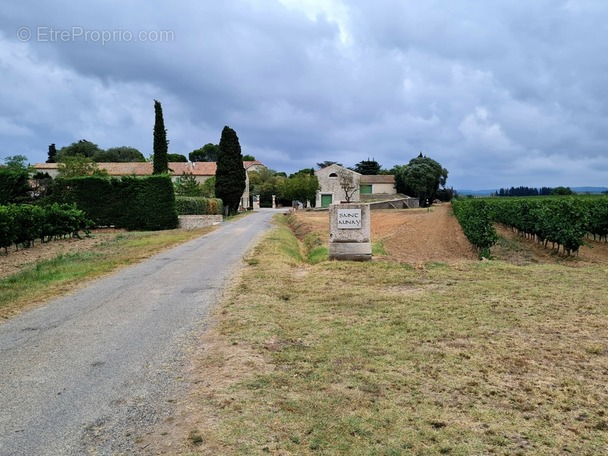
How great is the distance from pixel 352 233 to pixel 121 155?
87810mm

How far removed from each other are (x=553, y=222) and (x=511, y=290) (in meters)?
9.03

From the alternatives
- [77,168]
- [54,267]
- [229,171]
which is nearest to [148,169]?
[77,168]

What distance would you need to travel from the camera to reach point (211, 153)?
118 meters

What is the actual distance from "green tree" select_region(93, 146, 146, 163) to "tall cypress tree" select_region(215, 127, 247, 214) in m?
49.9

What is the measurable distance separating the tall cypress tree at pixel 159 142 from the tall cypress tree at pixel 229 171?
626cm

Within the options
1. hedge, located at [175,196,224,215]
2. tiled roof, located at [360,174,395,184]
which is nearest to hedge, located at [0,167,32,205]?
hedge, located at [175,196,224,215]

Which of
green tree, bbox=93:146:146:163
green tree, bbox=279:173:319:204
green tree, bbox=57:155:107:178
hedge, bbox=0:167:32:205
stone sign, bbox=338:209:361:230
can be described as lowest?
stone sign, bbox=338:209:361:230

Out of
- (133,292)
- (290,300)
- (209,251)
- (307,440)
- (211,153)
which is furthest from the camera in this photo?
(211,153)

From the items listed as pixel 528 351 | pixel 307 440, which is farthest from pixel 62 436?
pixel 528 351

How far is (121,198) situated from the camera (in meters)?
27.7

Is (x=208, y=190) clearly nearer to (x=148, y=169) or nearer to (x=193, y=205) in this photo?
(x=148, y=169)

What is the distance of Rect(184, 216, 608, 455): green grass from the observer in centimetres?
325

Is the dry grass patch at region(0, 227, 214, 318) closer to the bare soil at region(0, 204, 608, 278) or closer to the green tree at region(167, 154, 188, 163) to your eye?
the bare soil at region(0, 204, 608, 278)

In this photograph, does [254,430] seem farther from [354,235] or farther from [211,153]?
[211,153]
